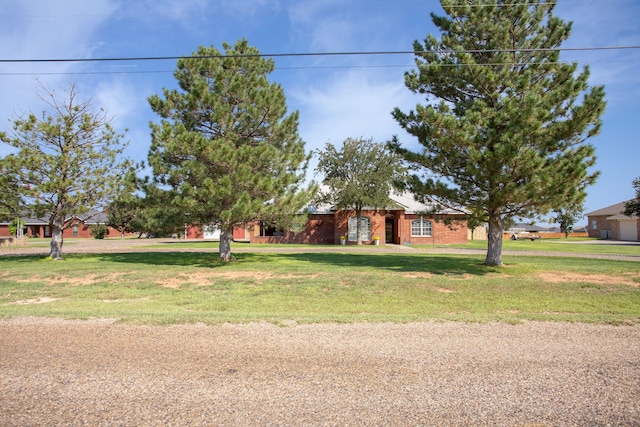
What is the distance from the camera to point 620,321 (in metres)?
7.15

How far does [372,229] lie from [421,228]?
5.10m

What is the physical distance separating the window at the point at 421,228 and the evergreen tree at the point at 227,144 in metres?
21.7

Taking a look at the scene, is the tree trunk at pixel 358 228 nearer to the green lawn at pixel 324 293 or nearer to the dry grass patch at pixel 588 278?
the green lawn at pixel 324 293

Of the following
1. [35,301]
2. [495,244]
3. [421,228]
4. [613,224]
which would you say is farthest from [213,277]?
[613,224]

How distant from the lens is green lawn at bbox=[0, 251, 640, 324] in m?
7.57

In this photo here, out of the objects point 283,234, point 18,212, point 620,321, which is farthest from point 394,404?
point 283,234

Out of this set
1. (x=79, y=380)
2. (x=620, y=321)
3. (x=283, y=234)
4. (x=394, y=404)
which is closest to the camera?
(x=394, y=404)

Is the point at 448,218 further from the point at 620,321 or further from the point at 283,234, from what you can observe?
the point at 283,234

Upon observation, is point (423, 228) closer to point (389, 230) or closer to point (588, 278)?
point (389, 230)

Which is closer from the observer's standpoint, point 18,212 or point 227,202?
point 227,202

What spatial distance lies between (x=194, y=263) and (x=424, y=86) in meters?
12.3

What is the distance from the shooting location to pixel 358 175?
1291 inches

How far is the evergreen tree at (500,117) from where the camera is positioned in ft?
43.2

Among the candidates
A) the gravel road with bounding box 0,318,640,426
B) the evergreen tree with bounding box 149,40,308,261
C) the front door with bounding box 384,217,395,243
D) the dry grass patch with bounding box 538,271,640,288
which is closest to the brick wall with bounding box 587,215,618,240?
the front door with bounding box 384,217,395,243
